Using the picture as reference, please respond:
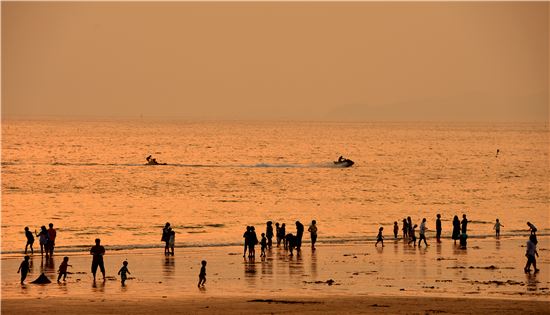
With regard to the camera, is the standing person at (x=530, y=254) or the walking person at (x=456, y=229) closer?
the standing person at (x=530, y=254)

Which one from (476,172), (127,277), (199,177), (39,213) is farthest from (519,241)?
Answer: (476,172)

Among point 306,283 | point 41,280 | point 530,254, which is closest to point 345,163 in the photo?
point 530,254

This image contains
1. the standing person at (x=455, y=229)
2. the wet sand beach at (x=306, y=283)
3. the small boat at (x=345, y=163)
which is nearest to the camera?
the wet sand beach at (x=306, y=283)

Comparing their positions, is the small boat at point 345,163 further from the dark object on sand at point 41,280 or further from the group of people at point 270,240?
A: the dark object on sand at point 41,280

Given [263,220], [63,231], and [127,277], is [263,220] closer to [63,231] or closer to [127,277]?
[63,231]

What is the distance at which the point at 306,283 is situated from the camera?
35000 mm

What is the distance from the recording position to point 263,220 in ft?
223

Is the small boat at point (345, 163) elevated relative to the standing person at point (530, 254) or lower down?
elevated

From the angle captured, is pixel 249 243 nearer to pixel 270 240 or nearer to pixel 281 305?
pixel 270 240

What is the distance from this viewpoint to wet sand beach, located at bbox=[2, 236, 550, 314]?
30.2 meters

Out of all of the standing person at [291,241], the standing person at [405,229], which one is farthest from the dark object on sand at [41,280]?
the standing person at [405,229]

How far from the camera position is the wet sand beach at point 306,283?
30.2 meters

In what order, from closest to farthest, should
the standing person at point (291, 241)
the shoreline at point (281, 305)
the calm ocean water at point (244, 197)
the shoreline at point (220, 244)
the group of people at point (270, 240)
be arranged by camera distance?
the shoreline at point (281, 305) < the group of people at point (270, 240) < the standing person at point (291, 241) < the shoreline at point (220, 244) < the calm ocean water at point (244, 197)

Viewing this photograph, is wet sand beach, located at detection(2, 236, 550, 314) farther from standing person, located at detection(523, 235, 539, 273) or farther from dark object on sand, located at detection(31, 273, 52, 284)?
standing person, located at detection(523, 235, 539, 273)
